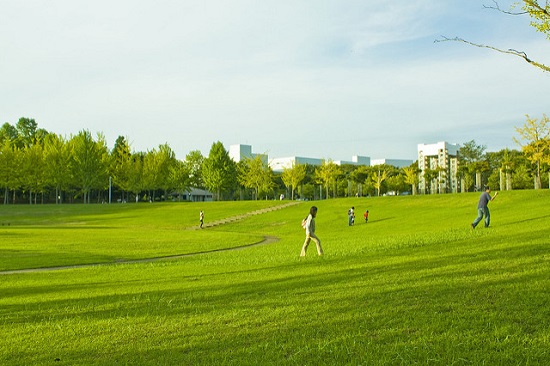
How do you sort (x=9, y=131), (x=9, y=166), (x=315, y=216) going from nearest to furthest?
(x=315, y=216)
(x=9, y=166)
(x=9, y=131)

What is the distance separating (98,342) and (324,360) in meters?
3.79

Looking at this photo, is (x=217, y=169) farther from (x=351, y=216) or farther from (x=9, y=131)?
(x=9, y=131)

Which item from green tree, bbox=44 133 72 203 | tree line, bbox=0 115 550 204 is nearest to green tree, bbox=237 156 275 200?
tree line, bbox=0 115 550 204

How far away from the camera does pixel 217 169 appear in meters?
100

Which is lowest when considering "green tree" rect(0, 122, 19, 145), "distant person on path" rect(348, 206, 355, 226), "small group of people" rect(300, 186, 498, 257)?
"distant person on path" rect(348, 206, 355, 226)

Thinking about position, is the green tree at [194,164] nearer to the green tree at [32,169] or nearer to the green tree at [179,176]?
the green tree at [179,176]

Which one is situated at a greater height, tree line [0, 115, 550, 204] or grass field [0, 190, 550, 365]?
tree line [0, 115, 550, 204]

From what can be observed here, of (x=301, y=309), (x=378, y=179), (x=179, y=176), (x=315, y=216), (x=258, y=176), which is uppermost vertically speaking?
(x=179, y=176)

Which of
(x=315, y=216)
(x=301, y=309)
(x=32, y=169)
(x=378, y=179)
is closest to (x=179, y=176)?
(x=32, y=169)

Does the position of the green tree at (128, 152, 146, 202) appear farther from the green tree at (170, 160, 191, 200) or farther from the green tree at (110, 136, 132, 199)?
the green tree at (170, 160, 191, 200)

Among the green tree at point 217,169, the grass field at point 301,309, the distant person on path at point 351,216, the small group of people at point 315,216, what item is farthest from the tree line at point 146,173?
the grass field at point 301,309

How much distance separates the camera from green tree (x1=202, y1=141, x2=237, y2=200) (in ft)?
327

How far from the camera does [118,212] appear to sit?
7725 centimetres

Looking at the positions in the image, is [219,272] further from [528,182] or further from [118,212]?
[528,182]
